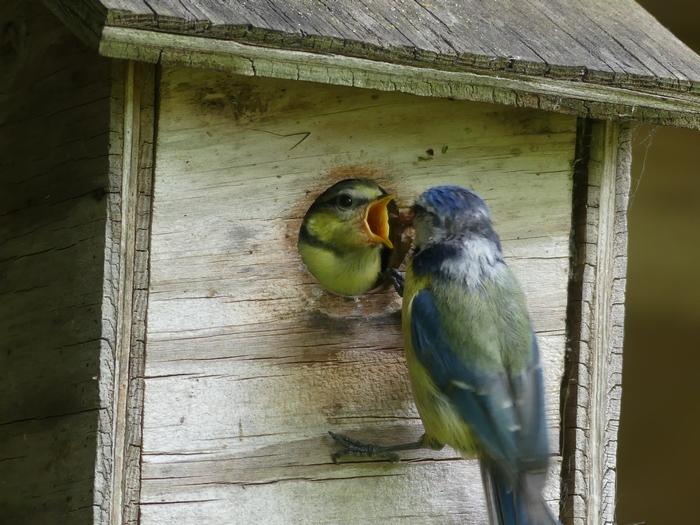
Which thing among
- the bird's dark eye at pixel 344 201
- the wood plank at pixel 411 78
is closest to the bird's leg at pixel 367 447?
the bird's dark eye at pixel 344 201

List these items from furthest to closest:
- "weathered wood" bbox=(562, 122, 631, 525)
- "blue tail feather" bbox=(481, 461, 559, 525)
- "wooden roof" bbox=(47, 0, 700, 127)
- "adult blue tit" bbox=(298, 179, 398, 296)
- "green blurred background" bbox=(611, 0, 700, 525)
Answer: "green blurred background" bbox=(611, 0, 700, 525) → "weathered wood" bbox=(562, 122, 631, 525) → "adult blue tit" bbox=(298, 179, 398, 296) → "blue tail feather" bbox=(481, 461, 559, 525) → "wooden roof" bbox=(47, 0, 700, 127)

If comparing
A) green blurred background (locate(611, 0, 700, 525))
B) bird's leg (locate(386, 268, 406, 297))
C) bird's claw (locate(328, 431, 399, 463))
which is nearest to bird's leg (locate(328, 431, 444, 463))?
bird's claw (locate(328, 431, 399, 463))

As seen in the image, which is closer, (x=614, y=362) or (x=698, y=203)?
(x=614, y=362)

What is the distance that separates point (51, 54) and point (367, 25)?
0.53m

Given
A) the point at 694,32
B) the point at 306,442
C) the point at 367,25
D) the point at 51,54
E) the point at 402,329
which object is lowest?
the point at 306,442

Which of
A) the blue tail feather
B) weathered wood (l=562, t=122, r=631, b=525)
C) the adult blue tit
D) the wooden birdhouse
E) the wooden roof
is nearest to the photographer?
the wooden roof

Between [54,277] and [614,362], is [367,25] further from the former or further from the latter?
[614,362]

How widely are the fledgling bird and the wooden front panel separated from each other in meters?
0.07

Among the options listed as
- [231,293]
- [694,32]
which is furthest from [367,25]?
[694,32]

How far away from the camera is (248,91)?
2.34 metres

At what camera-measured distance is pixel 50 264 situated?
2363 mm

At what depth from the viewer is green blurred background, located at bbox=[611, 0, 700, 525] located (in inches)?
145

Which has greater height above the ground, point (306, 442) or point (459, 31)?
point (459, 31)

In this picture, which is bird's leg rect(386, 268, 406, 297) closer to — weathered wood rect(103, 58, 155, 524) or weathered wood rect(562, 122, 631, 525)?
weathered wood rect(562, 122, 631, 525)
